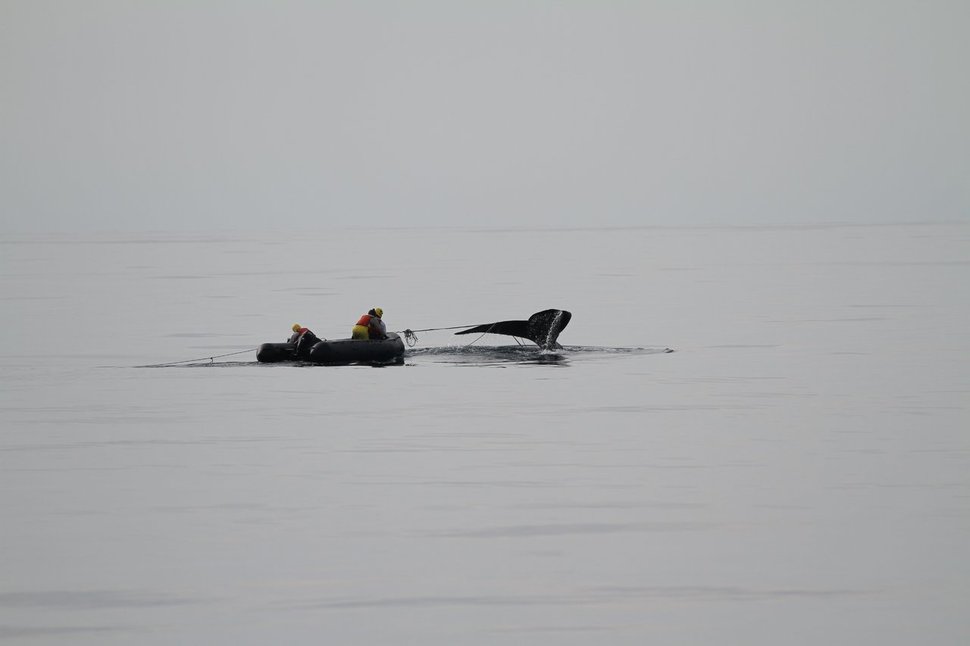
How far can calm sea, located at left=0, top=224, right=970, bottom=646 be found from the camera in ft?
45.5

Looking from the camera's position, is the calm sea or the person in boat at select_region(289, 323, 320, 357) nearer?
the calm sea

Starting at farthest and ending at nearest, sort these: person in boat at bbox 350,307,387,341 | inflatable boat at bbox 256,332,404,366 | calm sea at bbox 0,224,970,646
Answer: person in boat at bbox 350,307,387,341, inflatable boat at bbox 256,332,404,366, calm sea at bbox 0,224,970,646

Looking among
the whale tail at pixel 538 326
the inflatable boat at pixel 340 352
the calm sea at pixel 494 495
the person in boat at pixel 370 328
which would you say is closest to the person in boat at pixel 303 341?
the inflatable boat at pixel 340 352

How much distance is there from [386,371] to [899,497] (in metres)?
17.9

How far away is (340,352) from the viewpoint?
34344 millimetres

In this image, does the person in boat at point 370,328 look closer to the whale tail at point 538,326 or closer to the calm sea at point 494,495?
the calm sea at point 494,495

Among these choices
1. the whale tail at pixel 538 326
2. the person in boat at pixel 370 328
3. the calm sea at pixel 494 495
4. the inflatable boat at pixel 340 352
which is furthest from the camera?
the whale tail at pixel 538 326

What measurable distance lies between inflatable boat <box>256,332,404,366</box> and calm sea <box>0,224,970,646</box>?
662 millimetres

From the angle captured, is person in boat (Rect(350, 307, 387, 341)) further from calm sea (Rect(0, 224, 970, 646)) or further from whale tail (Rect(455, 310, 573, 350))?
whale tail (Rect(455, 310, 573, 350))

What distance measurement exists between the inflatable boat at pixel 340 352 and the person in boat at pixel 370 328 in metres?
0.23

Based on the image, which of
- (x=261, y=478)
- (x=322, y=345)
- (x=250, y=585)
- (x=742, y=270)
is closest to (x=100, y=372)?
(x=322, y=345)

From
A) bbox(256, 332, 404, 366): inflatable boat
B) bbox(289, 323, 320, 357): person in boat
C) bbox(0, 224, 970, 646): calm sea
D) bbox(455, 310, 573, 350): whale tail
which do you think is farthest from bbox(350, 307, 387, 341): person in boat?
bbox(455, 310, 573, 350): whale tail

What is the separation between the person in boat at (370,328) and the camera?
34875mm

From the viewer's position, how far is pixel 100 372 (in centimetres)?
3512
